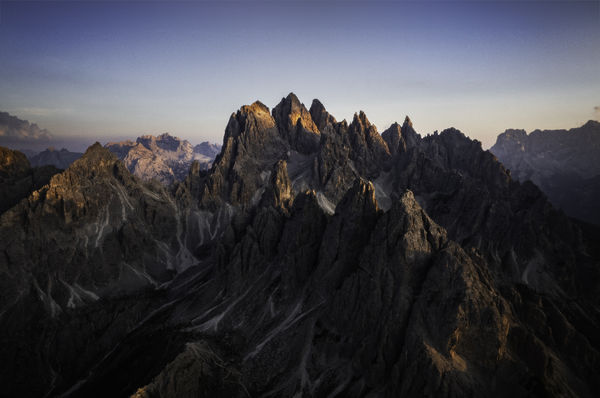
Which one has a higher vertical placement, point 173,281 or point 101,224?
point 101,224

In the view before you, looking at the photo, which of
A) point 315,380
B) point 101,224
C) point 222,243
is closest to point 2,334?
point 101,224

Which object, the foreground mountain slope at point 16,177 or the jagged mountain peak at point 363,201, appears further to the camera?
the foreground mountain slope at point 16,177

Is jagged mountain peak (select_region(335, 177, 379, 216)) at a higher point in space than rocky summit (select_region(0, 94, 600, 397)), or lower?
higher

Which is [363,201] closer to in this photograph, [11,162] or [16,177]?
[16,177]

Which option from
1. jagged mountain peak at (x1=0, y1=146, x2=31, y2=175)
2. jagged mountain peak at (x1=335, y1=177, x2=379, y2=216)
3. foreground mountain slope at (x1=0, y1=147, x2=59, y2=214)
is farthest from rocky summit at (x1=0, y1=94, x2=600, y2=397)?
jagged mountain peak at (x1=0, y1=146, x2=31, y2=175)

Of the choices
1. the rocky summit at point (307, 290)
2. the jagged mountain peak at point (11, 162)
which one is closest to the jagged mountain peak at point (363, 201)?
the rocky summit at point (307, 290)

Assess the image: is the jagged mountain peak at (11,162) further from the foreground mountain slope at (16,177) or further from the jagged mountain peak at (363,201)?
the jagged mountain peak at (363,201)

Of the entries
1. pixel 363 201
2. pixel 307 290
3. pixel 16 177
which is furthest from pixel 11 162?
pixel 363 201

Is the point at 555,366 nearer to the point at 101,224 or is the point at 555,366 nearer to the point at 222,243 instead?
the point at 222,243

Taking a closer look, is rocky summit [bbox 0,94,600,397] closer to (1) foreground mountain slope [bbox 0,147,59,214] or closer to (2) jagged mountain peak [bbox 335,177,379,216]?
Result: (2) jagged mountain peak [bbox 335,177,379,216]
